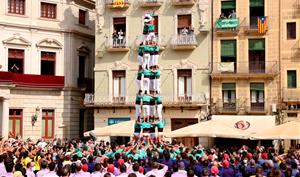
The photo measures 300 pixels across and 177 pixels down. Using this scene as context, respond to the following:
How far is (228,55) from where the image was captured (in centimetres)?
3975

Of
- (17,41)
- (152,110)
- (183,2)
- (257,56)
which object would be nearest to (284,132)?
(152,110)

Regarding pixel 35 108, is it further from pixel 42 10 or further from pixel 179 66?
pixel 179 66

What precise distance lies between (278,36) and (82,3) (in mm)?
16339

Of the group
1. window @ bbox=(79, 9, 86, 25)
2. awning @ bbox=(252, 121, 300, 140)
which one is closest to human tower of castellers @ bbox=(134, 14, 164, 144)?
awning @ bbox=(252, 121, 300, 140)

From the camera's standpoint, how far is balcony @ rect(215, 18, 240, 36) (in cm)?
3931

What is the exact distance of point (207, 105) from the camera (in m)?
39.9

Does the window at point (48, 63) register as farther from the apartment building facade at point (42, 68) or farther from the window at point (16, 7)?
the window at point (16, 7)

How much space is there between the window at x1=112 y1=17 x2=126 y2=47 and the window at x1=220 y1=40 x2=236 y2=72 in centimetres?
739

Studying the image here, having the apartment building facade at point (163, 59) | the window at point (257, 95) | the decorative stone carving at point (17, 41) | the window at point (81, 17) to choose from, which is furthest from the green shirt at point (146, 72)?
the window at point (81, 17)

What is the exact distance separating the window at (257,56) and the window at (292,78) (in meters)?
1.78

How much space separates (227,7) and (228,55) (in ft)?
11.4

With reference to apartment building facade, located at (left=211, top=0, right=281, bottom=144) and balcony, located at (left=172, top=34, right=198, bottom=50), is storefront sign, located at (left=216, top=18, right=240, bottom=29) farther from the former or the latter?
balcony, located at (left=172, top=34, right=198, bottom=50)

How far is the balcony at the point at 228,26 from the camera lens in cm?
3931

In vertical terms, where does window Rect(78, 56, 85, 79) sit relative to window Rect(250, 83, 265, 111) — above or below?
above
